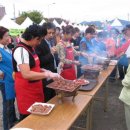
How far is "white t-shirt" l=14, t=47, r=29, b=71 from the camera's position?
261 centimetres

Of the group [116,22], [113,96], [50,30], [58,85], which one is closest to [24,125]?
[58,85]

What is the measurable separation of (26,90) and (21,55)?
469mm

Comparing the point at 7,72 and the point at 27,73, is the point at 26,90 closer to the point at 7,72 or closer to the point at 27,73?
the point at 27,73

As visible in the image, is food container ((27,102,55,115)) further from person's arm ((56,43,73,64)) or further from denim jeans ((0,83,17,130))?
person's arm ((56,43,73,64))

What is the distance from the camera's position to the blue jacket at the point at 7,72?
3303mm

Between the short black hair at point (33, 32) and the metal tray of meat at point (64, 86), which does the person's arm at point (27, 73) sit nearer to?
the metal tray of meat at point (64, 86)

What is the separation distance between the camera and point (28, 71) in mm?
2590

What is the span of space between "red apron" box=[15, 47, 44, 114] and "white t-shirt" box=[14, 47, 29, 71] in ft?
0.59

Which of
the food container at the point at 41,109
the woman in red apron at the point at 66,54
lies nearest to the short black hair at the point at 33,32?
the food container at the point at 41,109

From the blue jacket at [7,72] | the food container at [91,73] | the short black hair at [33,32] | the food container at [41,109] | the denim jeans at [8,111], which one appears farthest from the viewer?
the food container at [91,73]

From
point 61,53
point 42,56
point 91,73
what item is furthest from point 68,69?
point 42,56

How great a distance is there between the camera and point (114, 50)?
20.2ft

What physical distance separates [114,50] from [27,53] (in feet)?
12.7

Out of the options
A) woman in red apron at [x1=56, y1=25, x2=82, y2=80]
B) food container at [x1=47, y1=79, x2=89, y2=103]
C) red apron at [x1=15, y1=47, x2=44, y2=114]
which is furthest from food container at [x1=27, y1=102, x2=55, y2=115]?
woman in red apron at [x1=56, y1=25, x2=82, y2=80]
